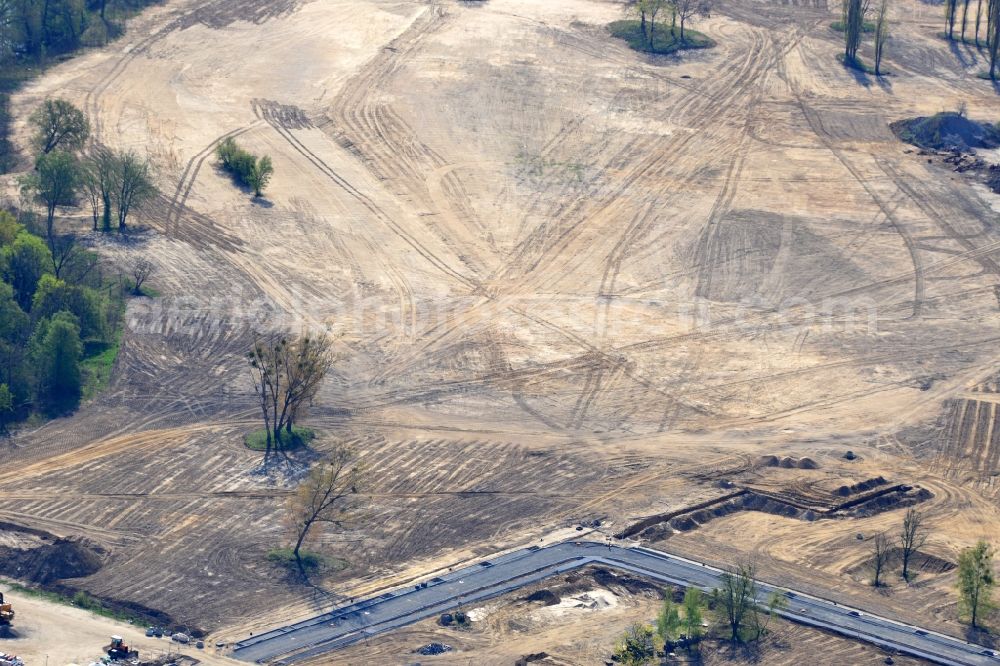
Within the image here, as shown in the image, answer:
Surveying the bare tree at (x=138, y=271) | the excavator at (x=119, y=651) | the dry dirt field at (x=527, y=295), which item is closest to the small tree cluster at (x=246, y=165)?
the dry dirt field at (x=527, y=295)

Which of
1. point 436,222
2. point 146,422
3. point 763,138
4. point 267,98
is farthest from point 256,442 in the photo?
point 763,138

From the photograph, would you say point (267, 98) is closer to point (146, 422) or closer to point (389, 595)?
point (146, 422)

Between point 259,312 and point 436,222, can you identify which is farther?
point 436,222

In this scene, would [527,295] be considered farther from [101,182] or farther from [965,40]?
[965,40]

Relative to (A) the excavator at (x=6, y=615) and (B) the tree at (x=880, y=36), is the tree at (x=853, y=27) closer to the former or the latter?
(B) the tree at (x=880, y=36)

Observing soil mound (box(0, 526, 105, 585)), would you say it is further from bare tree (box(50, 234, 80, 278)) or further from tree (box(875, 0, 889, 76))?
tree (box(875, 0, 889, 76))
